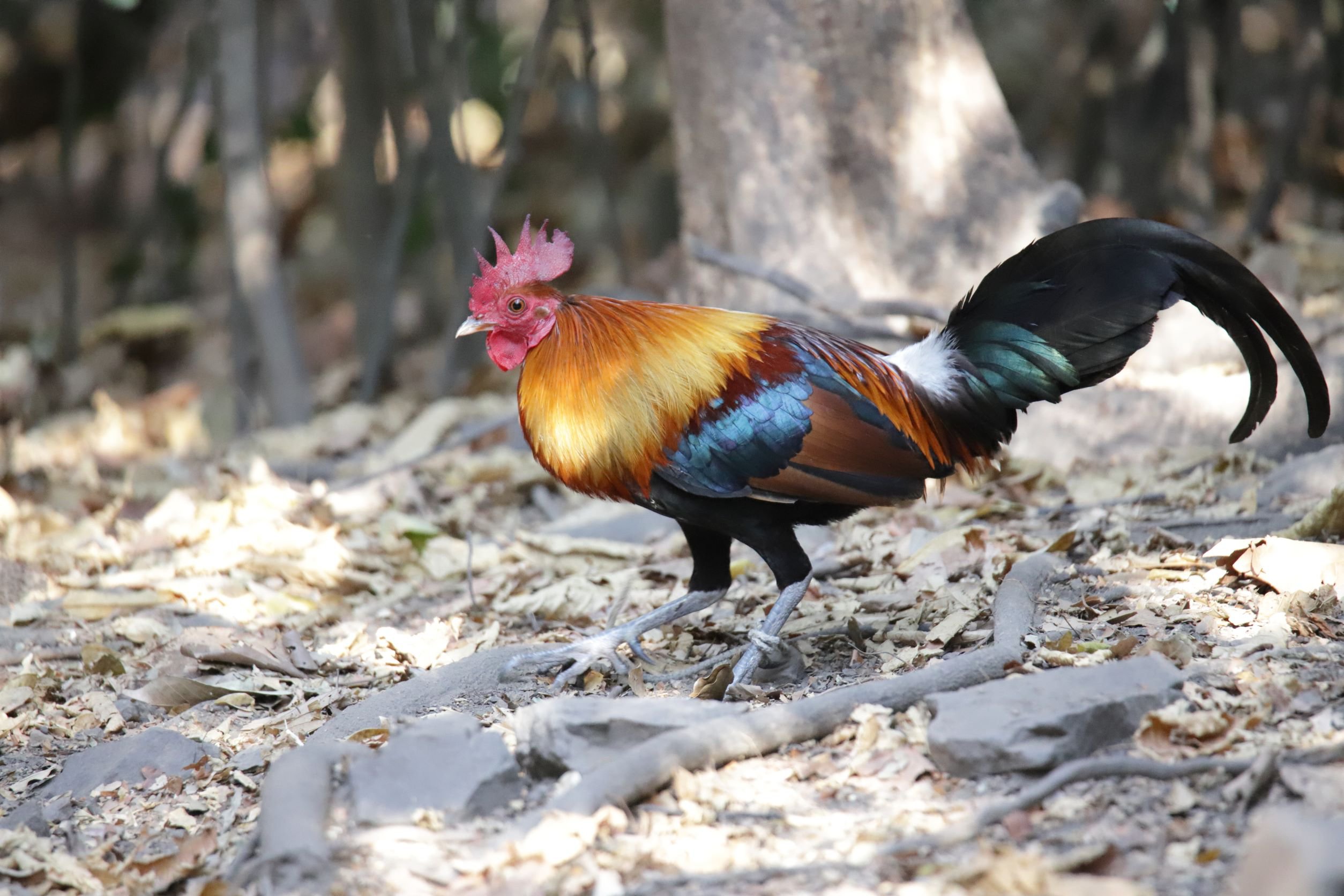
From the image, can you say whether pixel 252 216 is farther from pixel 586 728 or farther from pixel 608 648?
pixel 586 728

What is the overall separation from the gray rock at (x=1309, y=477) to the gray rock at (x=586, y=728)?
3.03m

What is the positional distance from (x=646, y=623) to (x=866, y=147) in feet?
11.9

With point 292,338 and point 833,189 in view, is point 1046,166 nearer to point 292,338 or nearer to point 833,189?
point 833,189

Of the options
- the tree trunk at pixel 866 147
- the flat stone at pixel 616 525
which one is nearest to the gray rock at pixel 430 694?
the flat stone at pixel 616 525

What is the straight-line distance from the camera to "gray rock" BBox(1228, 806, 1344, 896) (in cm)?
201

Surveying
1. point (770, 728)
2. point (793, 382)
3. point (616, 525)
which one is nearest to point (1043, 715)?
point (770, 728)

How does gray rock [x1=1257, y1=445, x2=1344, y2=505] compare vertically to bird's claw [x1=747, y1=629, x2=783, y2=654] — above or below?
above

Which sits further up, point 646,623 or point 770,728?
point 770,728

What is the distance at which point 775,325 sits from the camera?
4.30 meters

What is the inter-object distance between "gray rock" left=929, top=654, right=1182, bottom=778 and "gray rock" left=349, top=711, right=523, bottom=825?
43.0 inches

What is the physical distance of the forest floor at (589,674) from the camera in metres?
2.73

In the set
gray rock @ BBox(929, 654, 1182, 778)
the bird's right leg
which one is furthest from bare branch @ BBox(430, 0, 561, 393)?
gray rock @ BBox(929, 654, 1182, 778)

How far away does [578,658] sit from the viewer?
13.8ft

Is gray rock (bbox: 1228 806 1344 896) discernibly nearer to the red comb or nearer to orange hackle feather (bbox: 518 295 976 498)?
orange hackle feather (bbox: 518 295 976 498)
